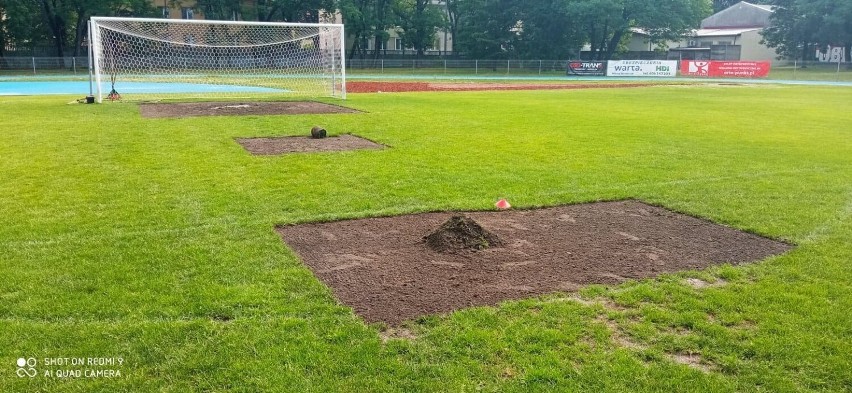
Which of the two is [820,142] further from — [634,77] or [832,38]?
[832,38]

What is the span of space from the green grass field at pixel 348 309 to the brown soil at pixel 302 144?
0.52 m

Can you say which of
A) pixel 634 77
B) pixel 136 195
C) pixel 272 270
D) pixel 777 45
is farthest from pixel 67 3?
pixel 777 45

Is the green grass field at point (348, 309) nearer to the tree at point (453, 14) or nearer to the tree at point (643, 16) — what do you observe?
the tree at point (643, 16)

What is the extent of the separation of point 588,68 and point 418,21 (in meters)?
18.5

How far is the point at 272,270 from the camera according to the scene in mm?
5195

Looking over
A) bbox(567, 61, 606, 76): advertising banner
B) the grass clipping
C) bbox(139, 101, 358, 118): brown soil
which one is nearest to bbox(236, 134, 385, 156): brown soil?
bbox(139, 101, 358, 118): brown soil

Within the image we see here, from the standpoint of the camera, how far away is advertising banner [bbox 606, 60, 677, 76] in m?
49.5

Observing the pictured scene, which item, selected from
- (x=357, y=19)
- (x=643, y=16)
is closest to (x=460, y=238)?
(x=357, y=19)

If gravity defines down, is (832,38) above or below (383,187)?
above

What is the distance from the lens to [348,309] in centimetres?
448

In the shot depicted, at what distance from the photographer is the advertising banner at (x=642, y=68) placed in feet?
162

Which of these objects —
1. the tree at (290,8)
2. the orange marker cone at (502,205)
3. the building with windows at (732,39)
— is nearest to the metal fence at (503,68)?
the building with windows at (732,39)

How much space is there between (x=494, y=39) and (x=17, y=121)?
51.1m

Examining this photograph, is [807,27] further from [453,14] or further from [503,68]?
[453,14]
